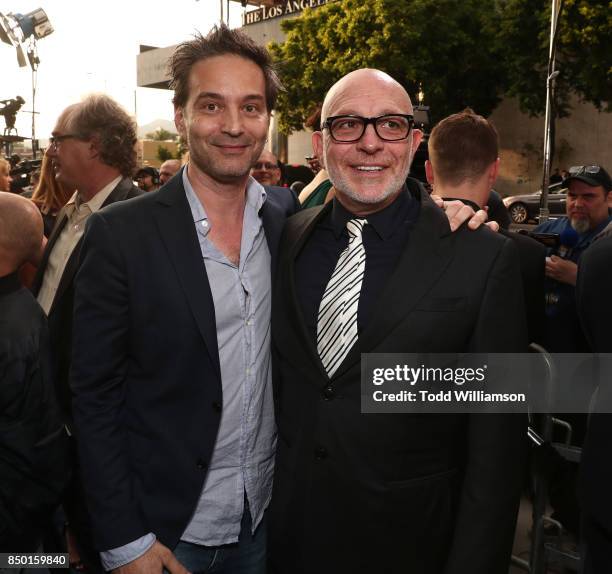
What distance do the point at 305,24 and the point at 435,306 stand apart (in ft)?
105

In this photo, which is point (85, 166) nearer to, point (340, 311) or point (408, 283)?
point (340, 311)

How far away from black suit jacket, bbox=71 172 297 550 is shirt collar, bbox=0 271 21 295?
19.6 inches

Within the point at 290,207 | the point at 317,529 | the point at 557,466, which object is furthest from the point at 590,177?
the point at 317,529

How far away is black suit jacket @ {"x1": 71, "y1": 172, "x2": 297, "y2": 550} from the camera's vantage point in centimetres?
191

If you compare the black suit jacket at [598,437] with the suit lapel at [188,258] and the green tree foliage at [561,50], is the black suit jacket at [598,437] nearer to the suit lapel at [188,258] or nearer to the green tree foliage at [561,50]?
the suit lapel at [188,258]

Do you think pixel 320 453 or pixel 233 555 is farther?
pixel 233 555

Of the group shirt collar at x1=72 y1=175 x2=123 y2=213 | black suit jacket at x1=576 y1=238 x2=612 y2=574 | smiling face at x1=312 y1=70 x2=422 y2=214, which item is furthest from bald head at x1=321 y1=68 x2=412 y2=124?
shirt collar at x1=72 y1=175 x2=123 y2=213

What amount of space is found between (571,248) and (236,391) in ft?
10.8

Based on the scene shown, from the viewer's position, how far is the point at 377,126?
218 cm

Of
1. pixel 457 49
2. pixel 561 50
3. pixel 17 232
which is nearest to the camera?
pixel 17 232

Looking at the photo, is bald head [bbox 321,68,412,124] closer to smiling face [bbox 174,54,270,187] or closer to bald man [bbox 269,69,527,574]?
smiling face [bbox 174,54,270,187]

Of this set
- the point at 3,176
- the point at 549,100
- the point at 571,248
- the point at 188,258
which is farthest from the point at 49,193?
the point at 549,100

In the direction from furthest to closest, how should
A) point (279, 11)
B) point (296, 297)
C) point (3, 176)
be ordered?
point (279, 11) < point (3, 176) < point (296, 297)

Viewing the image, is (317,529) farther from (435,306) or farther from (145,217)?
(145,217)
